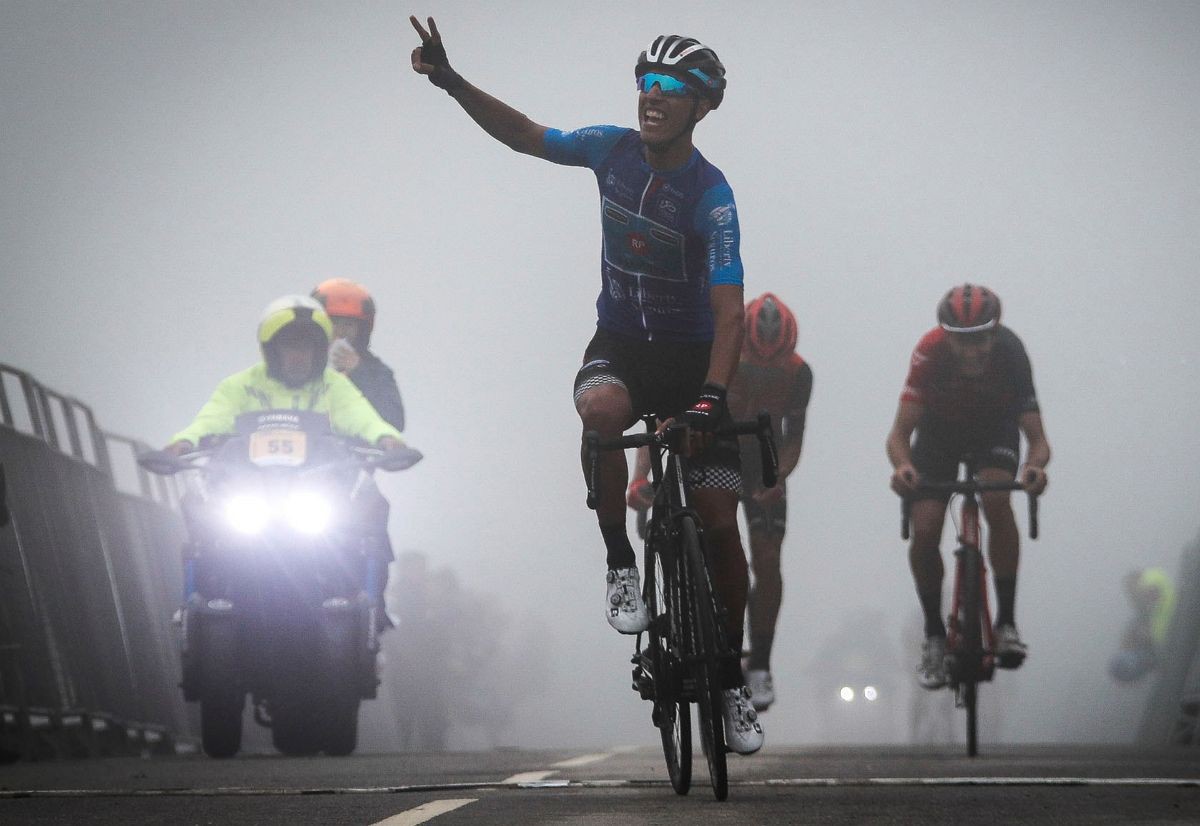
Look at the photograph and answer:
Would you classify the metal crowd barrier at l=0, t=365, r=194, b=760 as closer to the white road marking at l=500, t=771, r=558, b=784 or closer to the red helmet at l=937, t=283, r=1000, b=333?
the white road marking at l=500, t=771, r=558, b=784

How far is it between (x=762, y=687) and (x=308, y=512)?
2.56m

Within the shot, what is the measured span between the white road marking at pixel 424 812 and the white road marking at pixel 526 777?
1075 mm

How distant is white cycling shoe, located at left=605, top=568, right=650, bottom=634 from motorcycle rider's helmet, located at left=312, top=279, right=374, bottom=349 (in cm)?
714

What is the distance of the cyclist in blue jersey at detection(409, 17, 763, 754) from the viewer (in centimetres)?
675

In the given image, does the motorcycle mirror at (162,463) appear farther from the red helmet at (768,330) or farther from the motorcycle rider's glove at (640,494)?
the red helmet at (768,330)

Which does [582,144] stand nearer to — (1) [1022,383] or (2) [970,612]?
(2) [970,612]

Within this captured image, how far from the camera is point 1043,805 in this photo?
621 centimetres

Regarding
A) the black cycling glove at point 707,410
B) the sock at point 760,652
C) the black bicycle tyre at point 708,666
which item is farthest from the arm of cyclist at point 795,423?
the black bicycle tyre at point 708,666

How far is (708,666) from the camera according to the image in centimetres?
616

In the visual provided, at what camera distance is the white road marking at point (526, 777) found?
7.61 meters

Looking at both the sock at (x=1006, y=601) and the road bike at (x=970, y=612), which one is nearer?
the road bike at (x=970, y=612)

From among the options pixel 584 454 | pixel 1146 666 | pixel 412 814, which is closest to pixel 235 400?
pixel 584 454

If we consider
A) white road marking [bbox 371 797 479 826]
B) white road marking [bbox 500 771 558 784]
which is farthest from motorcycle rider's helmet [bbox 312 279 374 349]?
white road marking [bbox 371 797 479 826]

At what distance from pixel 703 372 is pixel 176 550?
10458 millimetres
